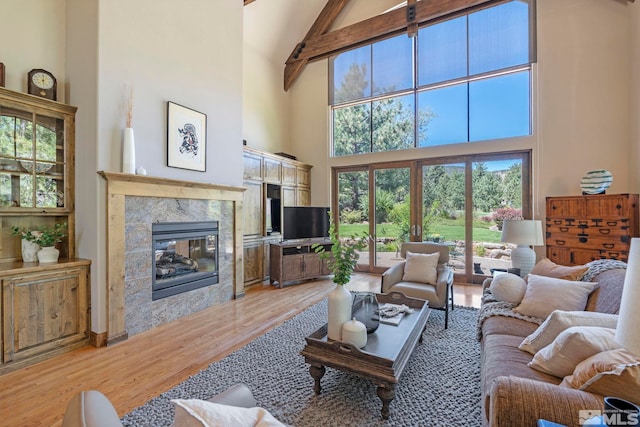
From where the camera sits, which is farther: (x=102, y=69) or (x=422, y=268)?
(x=422, y=268)

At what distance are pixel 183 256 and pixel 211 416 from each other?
3.43 m

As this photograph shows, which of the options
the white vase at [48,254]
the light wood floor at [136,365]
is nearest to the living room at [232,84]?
the white vase at [48,254]

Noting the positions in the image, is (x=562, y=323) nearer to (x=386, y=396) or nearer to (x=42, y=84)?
(x=386, y=396)

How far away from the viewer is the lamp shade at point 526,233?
3.76 metres

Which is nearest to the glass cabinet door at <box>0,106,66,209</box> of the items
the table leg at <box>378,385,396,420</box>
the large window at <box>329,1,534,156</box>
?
the table leg at <box>378,385,396,420</box>

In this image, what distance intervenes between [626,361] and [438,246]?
287cm

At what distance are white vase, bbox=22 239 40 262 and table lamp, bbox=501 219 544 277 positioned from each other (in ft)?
17.7

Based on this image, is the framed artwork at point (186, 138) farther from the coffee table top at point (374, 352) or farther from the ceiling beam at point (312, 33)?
the ceiling beam at point (312, 33)

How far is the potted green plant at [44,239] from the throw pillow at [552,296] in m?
4.34

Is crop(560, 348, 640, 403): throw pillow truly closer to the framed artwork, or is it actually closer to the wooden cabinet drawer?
the wooden cabinet drawer

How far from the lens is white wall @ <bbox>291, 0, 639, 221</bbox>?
425 centimetres

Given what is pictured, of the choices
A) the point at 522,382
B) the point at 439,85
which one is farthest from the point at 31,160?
the point at 439,85

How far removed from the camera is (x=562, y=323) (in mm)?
1696

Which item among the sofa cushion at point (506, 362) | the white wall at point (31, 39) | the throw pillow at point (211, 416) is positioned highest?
the white wall at point (31, 39)
